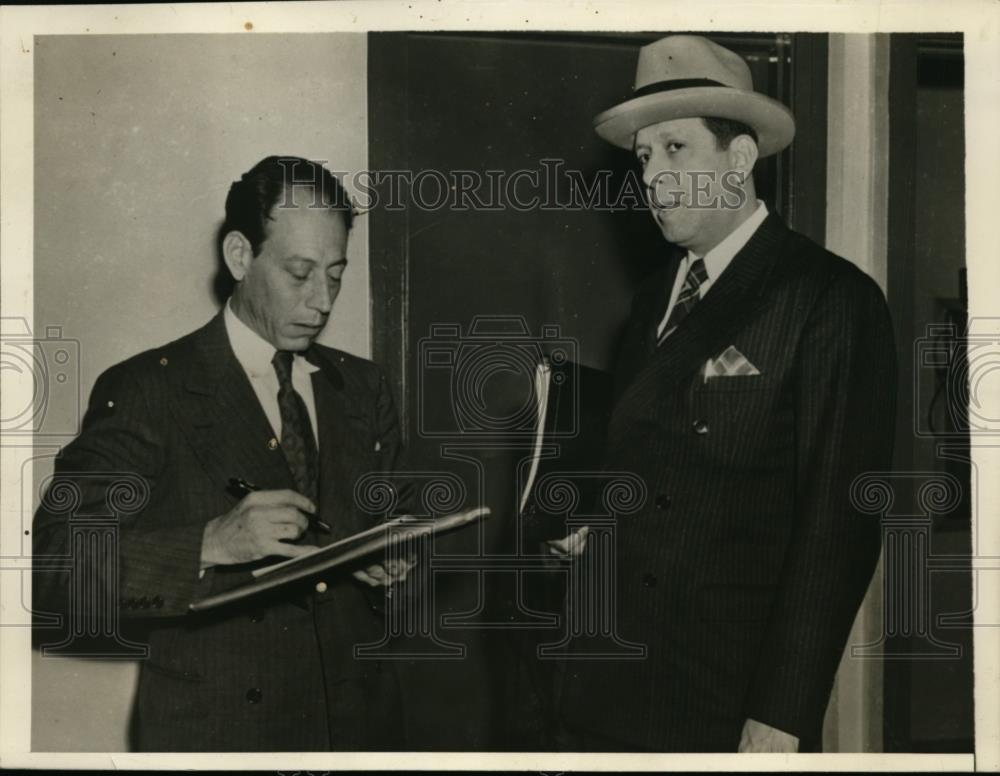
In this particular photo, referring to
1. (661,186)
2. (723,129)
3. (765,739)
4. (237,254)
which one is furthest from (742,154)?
(765,739)

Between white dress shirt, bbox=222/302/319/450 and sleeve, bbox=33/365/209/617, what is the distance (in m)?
0.18

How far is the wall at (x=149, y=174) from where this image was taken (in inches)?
79.3

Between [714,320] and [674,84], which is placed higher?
[674,84]

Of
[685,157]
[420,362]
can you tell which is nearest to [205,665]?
[420,362]

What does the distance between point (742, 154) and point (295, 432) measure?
1032 mm

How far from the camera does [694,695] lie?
192 cm

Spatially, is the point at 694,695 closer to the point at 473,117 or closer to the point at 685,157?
the point at 685,157

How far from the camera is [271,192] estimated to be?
2.00 metres

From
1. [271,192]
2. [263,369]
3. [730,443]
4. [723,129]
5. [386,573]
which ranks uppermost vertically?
[723,129]

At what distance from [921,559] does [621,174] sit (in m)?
0.98

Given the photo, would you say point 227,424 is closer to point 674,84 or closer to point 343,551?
point 343,551

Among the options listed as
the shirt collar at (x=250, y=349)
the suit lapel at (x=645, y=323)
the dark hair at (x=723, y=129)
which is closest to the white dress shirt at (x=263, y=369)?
the shirt collar at (x=250, y=349)

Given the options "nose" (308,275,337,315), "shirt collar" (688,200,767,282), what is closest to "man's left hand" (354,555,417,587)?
"nose" (308,275,337,315)

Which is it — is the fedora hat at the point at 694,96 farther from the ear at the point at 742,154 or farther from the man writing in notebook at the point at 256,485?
the man writing in notebook at the point at 256,485
